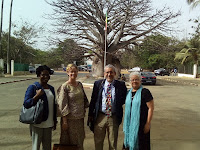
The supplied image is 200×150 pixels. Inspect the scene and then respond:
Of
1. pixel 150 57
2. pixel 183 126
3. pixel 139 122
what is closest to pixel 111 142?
pixel 139 122

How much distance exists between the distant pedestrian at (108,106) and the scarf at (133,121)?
0.85 feet

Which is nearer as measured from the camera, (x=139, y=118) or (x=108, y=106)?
(x=139, y=118)

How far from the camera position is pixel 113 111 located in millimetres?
3168

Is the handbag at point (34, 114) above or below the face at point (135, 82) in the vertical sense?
below

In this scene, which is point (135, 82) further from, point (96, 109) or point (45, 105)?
point (45, 105)

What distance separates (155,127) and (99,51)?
17.8 meters

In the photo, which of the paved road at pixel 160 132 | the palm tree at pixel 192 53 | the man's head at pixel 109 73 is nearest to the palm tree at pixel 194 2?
the palm tree at pixel 192 53

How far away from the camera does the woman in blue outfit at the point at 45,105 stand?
9.12ft

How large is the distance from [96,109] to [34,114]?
0.95 metres

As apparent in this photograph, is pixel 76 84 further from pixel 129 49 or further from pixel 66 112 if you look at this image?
pixel 129 49

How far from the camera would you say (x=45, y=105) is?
2.85 meters

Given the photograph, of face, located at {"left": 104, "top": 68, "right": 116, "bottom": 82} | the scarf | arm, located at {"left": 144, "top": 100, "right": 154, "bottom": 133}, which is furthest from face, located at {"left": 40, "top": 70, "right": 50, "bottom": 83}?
arm, located at {"left": 144, "top": 100, "right": 154, "bottom": 133}

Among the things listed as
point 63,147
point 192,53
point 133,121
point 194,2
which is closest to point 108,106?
point 133,121

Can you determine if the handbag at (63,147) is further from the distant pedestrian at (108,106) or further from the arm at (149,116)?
the arm at (149,116)
